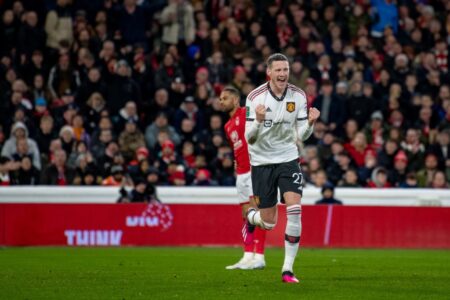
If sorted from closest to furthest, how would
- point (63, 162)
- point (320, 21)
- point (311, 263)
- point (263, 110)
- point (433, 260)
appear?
point (263, 110), point (311, 263), point (433, 260), point (63, 162), point (320, 21)

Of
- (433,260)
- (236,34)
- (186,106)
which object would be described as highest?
(236,34)

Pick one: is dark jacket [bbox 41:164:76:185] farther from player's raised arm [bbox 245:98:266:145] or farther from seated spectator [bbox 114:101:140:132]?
player's raised arm [bbox 245:98:266:145]

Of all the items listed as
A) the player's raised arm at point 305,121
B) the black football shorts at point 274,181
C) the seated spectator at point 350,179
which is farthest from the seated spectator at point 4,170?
the player's raised arm at point 305,121

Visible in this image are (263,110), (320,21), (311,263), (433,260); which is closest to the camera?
(263,110)

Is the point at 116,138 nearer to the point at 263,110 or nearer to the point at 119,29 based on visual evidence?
the point at 119,29

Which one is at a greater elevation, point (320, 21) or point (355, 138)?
point (320, 21)

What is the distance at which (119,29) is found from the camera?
2600 cm

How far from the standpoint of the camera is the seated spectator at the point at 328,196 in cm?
2211

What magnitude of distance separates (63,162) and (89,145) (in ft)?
3.47

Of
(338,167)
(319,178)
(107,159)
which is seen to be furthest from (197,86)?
(319,178)

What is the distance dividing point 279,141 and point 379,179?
432 inches

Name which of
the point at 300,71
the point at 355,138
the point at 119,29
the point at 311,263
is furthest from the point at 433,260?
the point at 119,29

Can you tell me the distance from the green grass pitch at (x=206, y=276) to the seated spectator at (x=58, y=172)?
3.39 metres

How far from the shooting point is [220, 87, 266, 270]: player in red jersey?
14805mm
